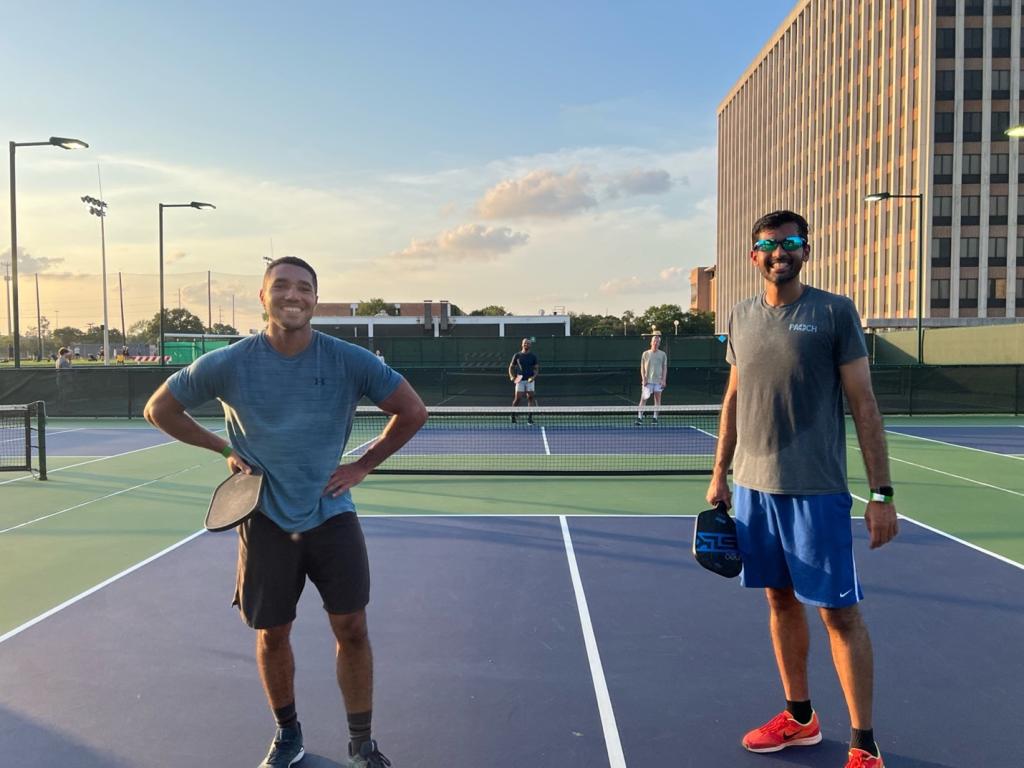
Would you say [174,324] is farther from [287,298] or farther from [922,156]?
[287,298]

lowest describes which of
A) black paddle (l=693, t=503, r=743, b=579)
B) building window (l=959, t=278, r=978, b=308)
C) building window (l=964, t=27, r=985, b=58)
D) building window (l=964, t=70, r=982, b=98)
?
black paddle (l=693, t=503, r=743, b=579)

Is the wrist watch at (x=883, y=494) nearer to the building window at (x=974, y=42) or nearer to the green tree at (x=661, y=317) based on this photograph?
the building window at (x=974, y=42)

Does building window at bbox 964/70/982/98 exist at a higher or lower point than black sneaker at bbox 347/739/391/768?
higher

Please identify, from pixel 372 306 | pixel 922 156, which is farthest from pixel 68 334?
pixel 922 156

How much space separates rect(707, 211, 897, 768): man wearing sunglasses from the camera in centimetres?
264

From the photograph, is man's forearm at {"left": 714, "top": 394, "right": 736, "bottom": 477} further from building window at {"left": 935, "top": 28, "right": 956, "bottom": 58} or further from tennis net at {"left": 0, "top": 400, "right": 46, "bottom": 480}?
building window at {"left": 935, "top": 28, "right": 956, "bottom": 58}

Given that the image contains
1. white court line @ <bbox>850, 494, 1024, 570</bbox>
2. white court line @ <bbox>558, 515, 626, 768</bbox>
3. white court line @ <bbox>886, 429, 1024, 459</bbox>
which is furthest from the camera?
white court line @ <bbox>886, 429, 1024, 459</bbox>

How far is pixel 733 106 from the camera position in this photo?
89500 millimetres

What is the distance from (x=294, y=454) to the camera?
2.65 m

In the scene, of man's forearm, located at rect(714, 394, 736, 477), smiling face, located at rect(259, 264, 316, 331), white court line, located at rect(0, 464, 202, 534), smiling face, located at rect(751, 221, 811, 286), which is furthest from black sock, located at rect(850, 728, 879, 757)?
white court line, located at rect(0, 464, 202, 534)

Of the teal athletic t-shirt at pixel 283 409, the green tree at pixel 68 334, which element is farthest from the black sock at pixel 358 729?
the green tree at pixel 68 334

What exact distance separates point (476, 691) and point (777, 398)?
6.14 ft

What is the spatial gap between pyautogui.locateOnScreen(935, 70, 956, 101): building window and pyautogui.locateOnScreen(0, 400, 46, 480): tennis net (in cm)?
5526

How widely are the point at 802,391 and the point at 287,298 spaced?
187cm
